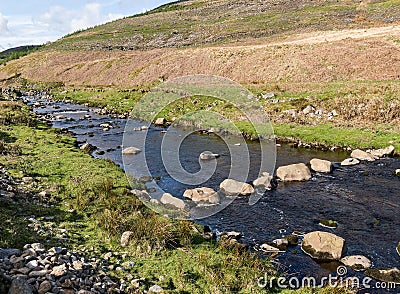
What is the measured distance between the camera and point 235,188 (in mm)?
22734

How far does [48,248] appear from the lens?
13.2m

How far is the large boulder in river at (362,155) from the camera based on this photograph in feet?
91.5

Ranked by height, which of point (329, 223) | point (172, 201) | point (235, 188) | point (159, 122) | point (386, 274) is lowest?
point (386, 274)

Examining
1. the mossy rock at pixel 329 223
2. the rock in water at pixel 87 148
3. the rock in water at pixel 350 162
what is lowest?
the mossy rock at pixel 329 223

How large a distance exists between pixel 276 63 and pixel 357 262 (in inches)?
1901

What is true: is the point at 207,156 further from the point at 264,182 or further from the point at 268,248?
the point at 268,248

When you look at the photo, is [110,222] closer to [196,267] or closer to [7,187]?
[196,267]

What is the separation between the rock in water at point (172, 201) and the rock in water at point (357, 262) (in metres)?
8.70

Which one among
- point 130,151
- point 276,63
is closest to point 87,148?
point 130,151

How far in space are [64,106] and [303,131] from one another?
42348 mm

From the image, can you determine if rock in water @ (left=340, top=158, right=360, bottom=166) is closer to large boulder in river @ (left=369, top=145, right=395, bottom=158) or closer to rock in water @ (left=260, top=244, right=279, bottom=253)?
large boulder in river @ (left=369, top=145, right=395, bottom=158)

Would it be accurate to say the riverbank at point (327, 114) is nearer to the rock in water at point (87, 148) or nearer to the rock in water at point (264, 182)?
the rock in water at point (264, 182)

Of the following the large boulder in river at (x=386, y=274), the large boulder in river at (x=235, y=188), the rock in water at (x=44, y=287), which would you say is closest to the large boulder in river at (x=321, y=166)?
the large boulder in river at (x=235, y=188)

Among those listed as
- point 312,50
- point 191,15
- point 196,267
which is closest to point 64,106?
point 312,50
